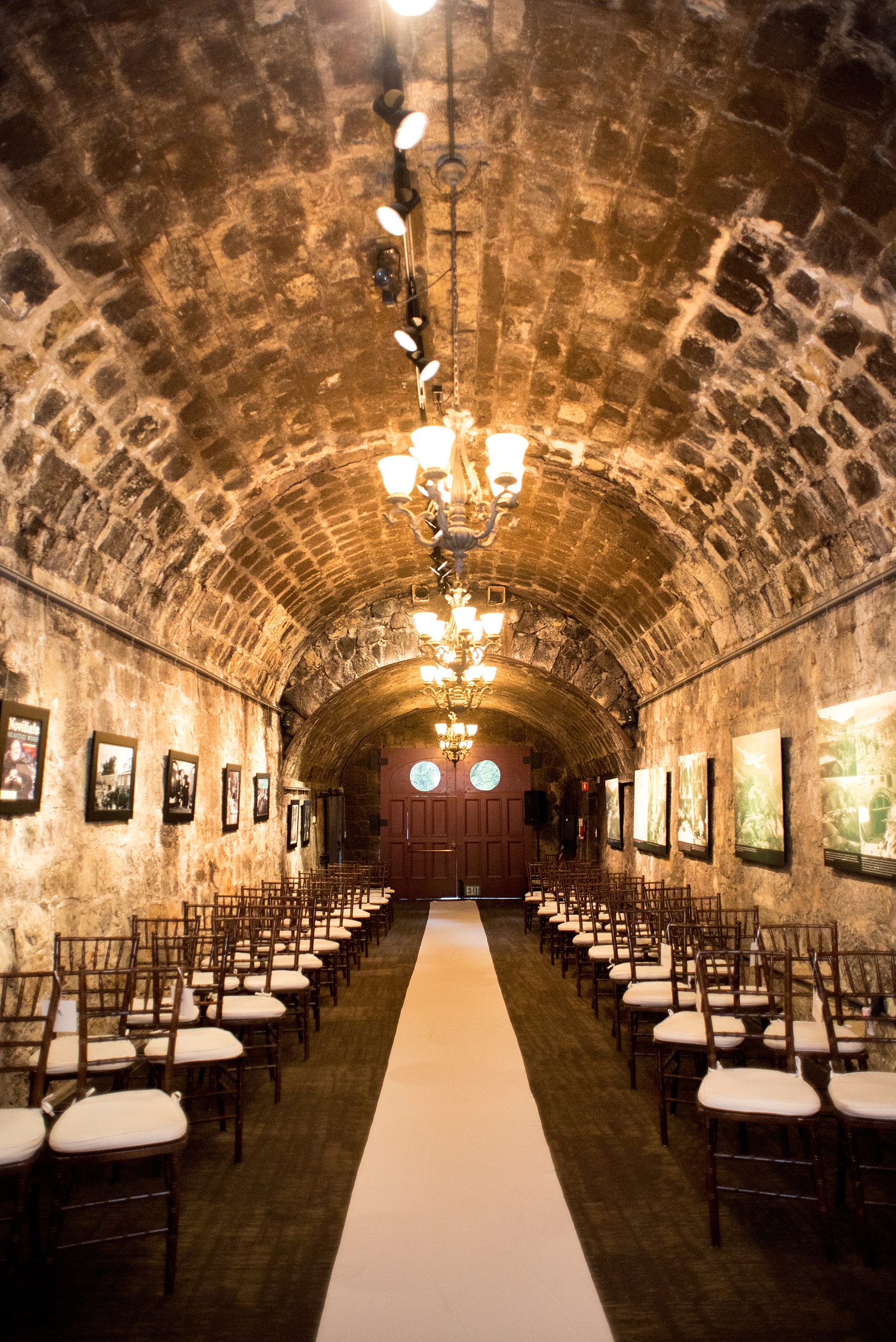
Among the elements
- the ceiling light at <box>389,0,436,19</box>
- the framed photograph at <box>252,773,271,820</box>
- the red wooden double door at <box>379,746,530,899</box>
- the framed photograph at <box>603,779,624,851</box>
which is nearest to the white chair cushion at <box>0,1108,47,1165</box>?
the ceiling light at <box>389,0,436,19</box>

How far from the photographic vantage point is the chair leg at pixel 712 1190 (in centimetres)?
339

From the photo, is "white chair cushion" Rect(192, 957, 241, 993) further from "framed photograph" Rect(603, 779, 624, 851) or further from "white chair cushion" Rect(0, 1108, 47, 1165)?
"framed photograph" Rect(603, 779, 624, 851)

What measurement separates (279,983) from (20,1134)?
9.95 feet

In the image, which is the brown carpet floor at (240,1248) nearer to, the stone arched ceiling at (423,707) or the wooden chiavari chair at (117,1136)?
the wooden chiavari chair at (117,1136)

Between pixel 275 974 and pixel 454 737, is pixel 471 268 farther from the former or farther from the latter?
pixel 454 737

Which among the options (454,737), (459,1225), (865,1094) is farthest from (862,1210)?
(454,737)

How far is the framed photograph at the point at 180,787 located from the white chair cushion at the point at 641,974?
3718 mm

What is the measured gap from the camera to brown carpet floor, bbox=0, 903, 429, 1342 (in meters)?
2.88

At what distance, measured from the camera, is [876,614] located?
513 centimetres

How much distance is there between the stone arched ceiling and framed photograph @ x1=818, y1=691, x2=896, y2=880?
6.38 metres

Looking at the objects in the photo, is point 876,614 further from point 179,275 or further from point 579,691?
point 579,691

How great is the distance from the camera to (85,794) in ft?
18.8

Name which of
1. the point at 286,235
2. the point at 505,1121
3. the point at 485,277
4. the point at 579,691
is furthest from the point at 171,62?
the point at 579,691

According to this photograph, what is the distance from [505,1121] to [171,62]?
16.6ft
